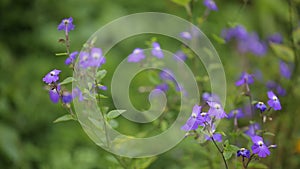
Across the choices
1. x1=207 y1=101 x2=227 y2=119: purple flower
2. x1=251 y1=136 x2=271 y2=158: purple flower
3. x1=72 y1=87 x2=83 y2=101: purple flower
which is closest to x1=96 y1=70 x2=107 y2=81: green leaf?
x1=72 y1=87 x2=83 y2=101: purple flower

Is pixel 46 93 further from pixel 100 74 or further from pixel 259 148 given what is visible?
pixel 259 148

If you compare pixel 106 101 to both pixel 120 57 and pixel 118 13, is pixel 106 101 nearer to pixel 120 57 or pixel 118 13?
pixel 120 57

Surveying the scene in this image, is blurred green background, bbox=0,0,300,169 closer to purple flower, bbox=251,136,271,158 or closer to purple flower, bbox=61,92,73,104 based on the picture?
purple flower, bbox=61,92,73,104

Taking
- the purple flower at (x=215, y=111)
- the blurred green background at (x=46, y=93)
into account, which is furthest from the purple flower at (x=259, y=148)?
the blurred green background at (x=46, y=93)

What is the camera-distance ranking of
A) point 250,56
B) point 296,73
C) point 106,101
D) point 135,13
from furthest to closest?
point 135,13, point 250,56, point 106,101, point 296,73

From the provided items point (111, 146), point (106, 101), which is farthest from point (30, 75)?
point (111, 146)

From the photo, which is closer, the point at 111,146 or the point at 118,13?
the point at 111,146

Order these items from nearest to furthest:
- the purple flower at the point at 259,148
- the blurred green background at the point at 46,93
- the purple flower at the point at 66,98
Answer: the purple flower at the point at 259,148, the purple flower at the point at 66,98, the blurred green background at the point at 46,93

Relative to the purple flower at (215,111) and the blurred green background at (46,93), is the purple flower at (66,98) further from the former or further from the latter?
A: the purple flower at (215,111)
